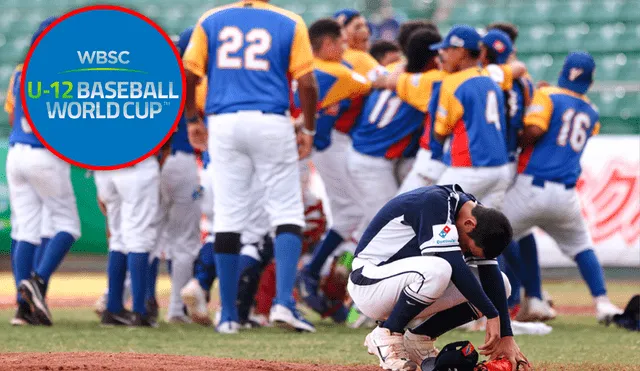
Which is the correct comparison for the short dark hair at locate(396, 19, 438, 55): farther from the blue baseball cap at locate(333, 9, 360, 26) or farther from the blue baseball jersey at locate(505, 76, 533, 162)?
the blue baseball jersey at locate(505, 76, 533, 162)

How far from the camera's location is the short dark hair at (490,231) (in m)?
4.53

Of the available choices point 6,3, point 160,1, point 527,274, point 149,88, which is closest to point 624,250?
point 527,274

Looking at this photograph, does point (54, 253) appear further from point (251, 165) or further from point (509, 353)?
point (509, 353)

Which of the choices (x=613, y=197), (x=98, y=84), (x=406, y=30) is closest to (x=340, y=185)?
(x=406, y=30)

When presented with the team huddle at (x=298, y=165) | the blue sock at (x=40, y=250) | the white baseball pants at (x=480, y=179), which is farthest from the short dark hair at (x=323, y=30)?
the blue sock at (x=40, y=250)

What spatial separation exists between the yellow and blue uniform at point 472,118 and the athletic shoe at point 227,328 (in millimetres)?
1804

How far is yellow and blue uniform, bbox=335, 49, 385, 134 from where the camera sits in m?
8.19

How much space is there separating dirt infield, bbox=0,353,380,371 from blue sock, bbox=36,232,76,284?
255 cm

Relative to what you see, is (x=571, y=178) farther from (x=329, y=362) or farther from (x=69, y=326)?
(x=69, y=326)

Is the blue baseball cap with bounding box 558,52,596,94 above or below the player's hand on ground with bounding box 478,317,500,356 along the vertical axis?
above

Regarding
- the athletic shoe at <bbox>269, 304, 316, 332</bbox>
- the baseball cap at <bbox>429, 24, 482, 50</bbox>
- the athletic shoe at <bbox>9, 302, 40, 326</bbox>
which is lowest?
the athletic shoe at <bbox>9, 302, 40, 326</bbox>

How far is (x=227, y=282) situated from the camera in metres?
6.90

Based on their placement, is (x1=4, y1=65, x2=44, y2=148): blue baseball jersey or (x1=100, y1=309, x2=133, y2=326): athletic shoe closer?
(x1=100, y1=309, x2=133, y2=326): athletic shoe

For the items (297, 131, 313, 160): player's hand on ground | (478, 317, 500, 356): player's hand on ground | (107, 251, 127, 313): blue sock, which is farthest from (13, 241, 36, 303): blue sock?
(478, 317, 500, 356): player's hand on ground
